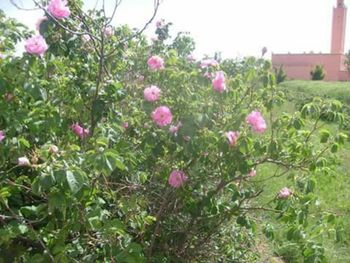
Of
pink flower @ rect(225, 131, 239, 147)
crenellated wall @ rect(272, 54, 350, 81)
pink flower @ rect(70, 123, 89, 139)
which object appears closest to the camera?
pink flower @ rect(225, 131, 239, 147)

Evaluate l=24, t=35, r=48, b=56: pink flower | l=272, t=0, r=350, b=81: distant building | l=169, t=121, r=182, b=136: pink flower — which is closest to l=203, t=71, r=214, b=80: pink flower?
l=169, t=121, r=182, b=136: pink flower

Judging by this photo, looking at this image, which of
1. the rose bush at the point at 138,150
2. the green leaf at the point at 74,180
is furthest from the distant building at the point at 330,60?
the green leaf at the point at 74,180

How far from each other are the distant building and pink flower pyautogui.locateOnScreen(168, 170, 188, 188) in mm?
38451

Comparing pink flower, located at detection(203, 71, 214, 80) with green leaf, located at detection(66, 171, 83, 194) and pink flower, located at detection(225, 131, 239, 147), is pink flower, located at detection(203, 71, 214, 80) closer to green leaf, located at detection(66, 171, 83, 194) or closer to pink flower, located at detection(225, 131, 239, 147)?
pink flower, located at detection(225, 131, 239, 147)

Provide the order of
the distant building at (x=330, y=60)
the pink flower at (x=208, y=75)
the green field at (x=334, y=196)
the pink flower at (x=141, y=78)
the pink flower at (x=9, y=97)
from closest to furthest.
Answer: the pink flower at (x=9, y=97) → the pink flower at (x=208, y=75) → the pink flower at (x=141, y=78) → the green field at (x=334, y=196) → the distant building at (x=330, y=60)

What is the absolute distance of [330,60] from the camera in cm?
4300

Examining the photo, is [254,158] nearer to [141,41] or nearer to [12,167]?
[12,167]

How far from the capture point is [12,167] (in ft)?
7.17

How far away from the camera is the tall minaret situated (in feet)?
154

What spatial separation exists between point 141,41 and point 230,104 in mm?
1774

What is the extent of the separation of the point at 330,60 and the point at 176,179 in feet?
141

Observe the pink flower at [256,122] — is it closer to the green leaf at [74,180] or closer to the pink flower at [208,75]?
the pink flower at [208,75]

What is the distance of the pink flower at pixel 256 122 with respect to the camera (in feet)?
7.44

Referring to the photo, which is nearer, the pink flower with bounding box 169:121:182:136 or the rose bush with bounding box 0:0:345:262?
the rose bush with bounding box 0:0:345:262
